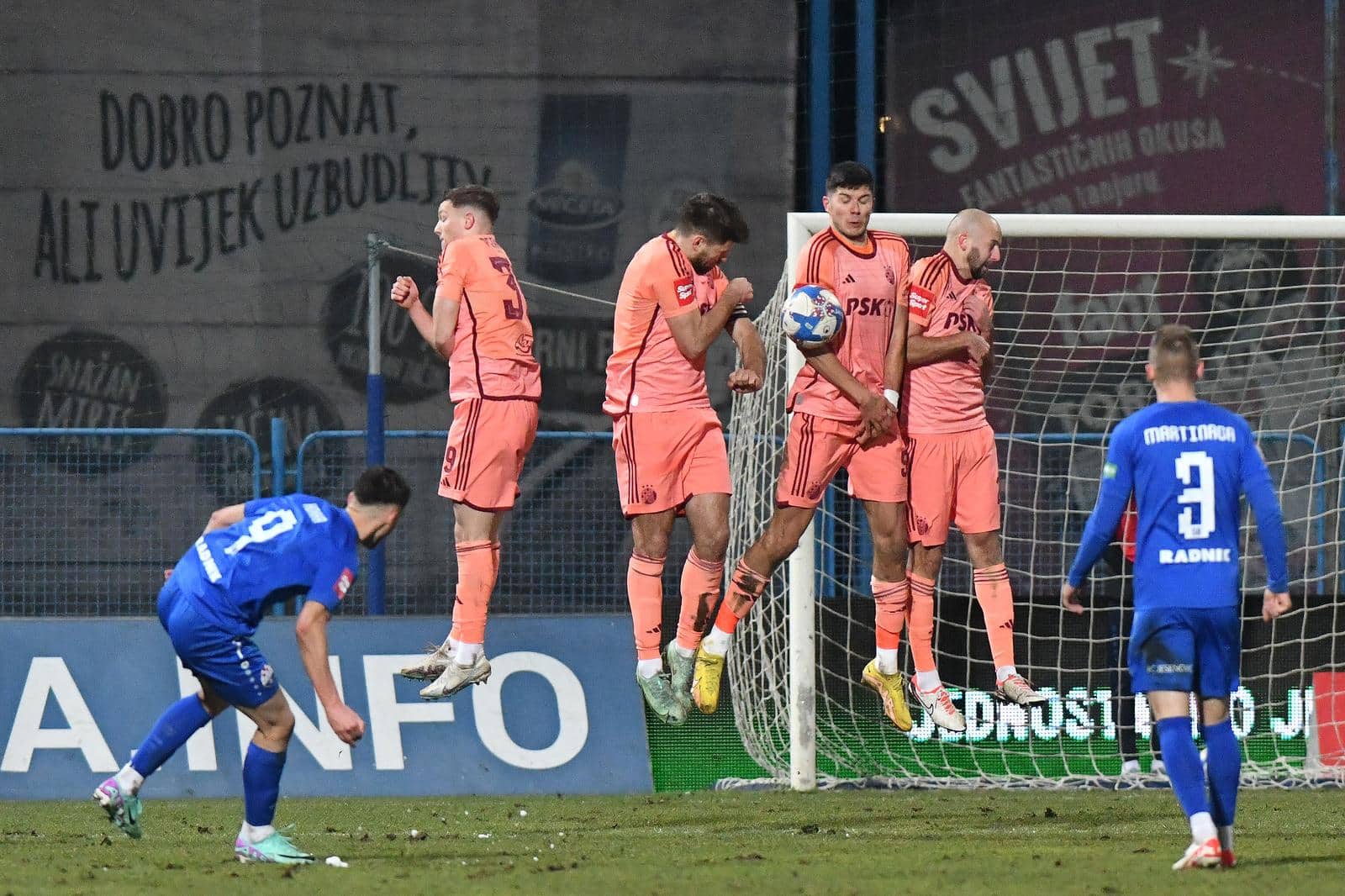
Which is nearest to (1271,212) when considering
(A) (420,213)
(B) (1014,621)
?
(B) (1014,621)

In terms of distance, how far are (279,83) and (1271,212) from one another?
7.70 meters

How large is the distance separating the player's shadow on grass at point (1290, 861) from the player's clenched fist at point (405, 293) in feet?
13.7

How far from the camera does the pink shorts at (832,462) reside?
29.7ft

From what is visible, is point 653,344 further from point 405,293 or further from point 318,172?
point 318,172

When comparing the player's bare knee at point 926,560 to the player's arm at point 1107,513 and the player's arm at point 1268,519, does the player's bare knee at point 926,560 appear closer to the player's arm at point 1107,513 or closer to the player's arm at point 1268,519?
the player's arm at point 1107,513

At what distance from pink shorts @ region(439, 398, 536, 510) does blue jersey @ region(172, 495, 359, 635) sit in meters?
1.75

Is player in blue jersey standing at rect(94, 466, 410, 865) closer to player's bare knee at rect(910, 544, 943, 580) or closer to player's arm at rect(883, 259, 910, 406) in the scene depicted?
player's arm at rect(883, 259, 910, 406)

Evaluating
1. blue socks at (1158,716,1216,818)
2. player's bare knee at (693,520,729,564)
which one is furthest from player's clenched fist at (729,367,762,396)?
blue socks at (1158,716,1216,818)

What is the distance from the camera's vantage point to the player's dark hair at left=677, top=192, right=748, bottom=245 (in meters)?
8.76

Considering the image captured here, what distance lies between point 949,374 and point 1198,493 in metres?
2.83

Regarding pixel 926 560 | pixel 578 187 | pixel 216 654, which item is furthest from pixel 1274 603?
pixel 578 187

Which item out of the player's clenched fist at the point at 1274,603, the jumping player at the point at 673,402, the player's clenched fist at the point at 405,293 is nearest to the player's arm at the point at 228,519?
the player's clenched fist at the point at 405,293

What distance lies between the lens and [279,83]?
14.6 m

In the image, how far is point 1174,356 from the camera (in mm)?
6520
